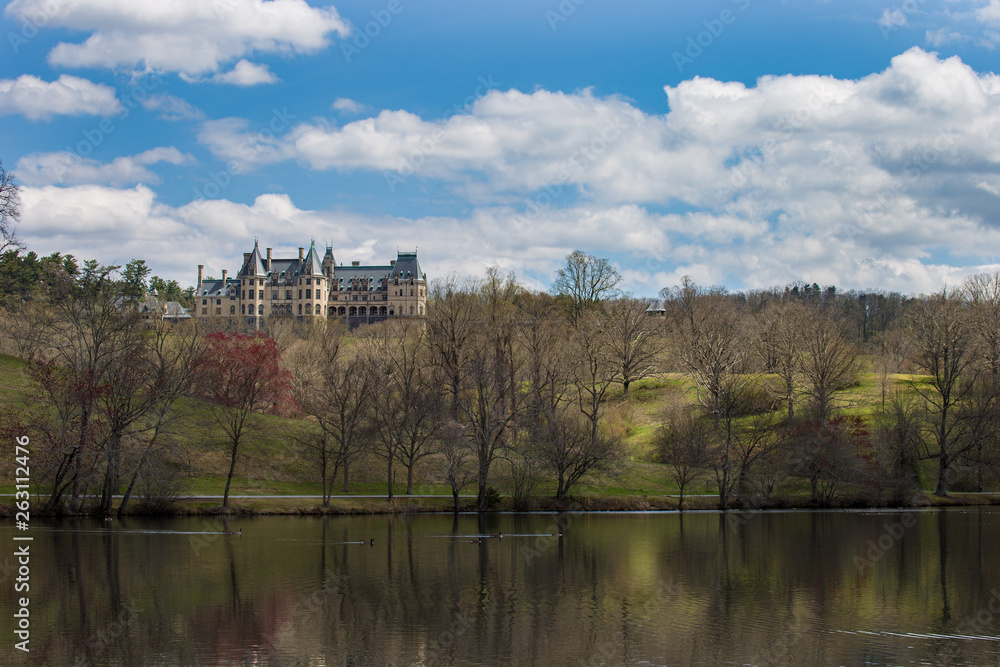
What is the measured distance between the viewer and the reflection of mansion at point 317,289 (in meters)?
189

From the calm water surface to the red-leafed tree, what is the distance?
9.61m

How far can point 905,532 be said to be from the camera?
4394 cm

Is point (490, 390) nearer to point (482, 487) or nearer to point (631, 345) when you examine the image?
point (482, 487)

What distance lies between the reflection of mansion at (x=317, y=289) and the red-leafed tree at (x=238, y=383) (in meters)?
114

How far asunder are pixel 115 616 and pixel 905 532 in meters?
38.3

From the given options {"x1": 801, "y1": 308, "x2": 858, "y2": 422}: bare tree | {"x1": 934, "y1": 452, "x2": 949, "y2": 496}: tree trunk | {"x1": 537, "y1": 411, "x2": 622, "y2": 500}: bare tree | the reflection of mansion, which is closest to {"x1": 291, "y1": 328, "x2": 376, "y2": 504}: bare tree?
{"x1": 537, "y1": 411, "x2": 622, "y2": 500}: bare tree

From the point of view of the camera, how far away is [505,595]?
2789cm

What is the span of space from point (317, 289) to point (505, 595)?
16889 centimetres

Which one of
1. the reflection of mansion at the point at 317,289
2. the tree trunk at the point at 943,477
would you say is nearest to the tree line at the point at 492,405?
the tree trunk at the point at 943,477

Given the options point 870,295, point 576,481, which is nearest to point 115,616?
point 576,481

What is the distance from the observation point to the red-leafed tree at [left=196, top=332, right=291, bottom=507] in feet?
171

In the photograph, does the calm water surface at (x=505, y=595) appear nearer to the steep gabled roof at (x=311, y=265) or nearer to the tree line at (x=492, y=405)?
the tree line at (x=492, y=405)

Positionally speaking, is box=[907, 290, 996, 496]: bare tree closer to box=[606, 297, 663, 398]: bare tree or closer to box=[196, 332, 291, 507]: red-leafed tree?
box=[606, 297, 663, 398]: bare tree

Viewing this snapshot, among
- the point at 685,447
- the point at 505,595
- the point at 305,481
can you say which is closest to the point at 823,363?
the point at 685,447
